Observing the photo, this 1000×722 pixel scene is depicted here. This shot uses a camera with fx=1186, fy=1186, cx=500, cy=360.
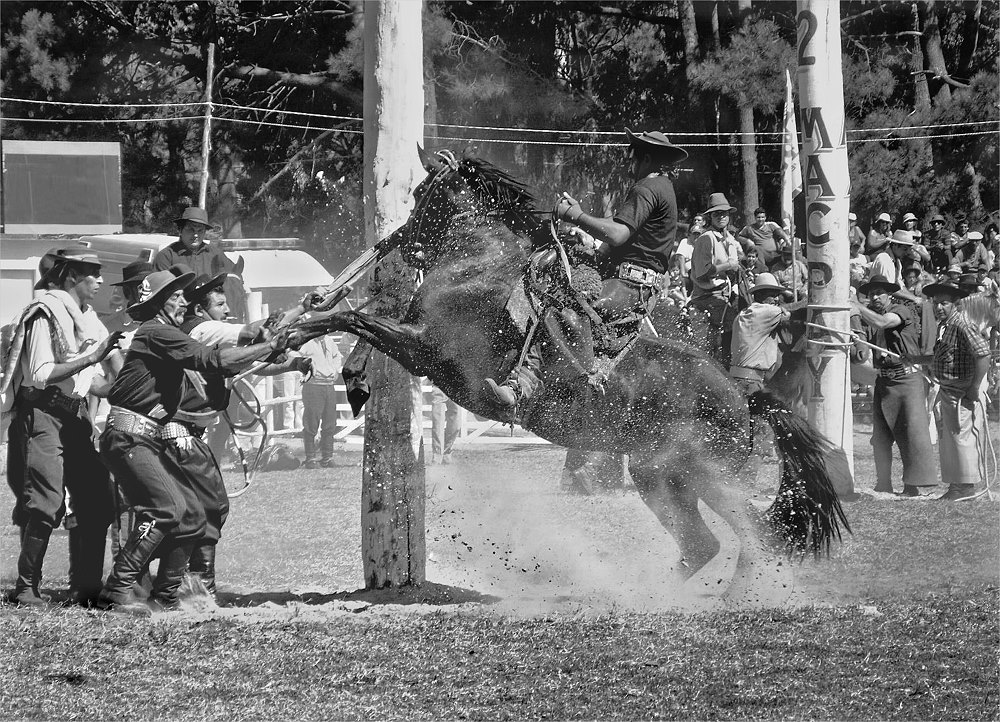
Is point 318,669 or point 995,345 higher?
point 995,345

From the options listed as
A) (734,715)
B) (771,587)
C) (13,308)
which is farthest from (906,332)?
(13,308)

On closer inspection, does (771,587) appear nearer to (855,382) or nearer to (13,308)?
(855,382)

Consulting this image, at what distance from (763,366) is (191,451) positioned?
5.10 metres

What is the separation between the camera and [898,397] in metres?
9.58

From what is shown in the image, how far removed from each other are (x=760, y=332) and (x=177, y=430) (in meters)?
5.05

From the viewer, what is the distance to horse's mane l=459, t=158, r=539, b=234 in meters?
6.53

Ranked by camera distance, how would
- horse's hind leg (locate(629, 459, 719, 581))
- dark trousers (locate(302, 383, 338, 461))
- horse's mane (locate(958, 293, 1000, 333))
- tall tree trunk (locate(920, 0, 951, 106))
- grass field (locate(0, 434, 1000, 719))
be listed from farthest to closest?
tall tree trunk (locate(920, 0, 951, 106)) → horse's mane (locate(958, 293, 1000, 333)) → dark trousers (locate(302, 383, 338, 461)) → horse's hind leg (locate(629, 459, 719, 581)) → grass field (locate(0, 434, 1000, 719))

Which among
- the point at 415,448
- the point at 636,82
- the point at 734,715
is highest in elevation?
the point at 636,82

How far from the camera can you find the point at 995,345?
11820 mm

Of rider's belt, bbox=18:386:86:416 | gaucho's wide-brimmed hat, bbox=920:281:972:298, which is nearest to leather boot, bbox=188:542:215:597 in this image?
rider's belt, bbox=18:386:86:416

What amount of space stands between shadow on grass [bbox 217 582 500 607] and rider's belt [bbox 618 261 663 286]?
1904 millimetres

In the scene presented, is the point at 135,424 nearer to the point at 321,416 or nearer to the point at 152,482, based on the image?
the point at 152,482

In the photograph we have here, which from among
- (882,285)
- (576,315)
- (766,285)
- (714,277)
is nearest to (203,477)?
(576,315)

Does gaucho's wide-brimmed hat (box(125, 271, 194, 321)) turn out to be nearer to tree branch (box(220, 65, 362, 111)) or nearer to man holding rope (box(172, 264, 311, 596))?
man holding rope (box(172, 264, 311, 596))
